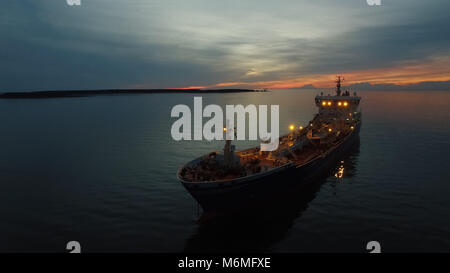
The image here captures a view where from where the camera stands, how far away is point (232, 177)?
2422 centimetres

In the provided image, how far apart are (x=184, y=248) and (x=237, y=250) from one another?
12.4 ft

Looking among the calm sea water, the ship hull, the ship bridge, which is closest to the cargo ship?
the ship hull

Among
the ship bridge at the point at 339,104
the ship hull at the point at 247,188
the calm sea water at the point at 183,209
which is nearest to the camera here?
the calm sea water at the point at 183,209

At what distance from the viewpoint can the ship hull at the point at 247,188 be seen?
2245 centimetres

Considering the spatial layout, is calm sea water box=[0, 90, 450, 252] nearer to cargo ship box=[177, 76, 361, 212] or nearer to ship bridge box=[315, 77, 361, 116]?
cargo ship box=[177, 76, 361, 212]

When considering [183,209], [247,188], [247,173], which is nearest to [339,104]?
[247,173]

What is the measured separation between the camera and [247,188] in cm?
2378

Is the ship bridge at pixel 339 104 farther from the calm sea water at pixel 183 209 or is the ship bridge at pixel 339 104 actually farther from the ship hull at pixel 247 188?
the ship hull at pixel 247 188

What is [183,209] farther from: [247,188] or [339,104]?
[339,104]

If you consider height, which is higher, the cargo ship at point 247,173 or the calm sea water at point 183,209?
the cargo ship at point 247,173

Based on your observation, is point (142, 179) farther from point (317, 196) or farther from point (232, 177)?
point (317, 196)

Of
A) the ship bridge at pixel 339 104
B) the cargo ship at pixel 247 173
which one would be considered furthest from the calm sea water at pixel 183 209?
the ship bridge at pixel 339 104

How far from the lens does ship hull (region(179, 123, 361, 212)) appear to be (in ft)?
73.7
